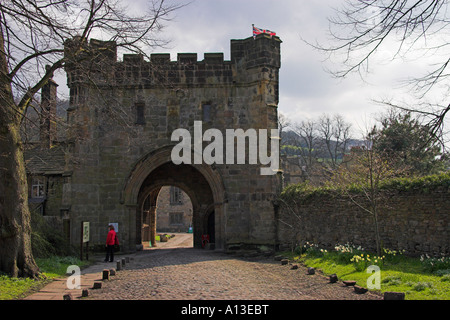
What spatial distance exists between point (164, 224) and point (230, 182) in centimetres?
3494

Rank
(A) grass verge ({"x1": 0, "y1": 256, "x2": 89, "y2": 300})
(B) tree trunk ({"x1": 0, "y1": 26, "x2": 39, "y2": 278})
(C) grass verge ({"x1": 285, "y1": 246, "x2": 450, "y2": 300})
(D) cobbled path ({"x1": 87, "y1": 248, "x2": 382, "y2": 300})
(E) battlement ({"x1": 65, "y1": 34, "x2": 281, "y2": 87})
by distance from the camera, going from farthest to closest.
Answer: (E) battlement ({"x1": 65, "y1": 34, "x2": 281, "y2": 87}), (B) tree trunk ({"x1": 0, "y1": 26, "x2": 39, "y2": 278}), (A) grass verge ({"x1": 0, "y1": 256, "x2": 89, "y2": 300}), (D) cobbled path ({"x1": 87, "y1": 248, "x2": 382, "y2": 300}), (C) grass verge ({"x1": 285, "y1": 246, "x2": 450, "y2": 300})

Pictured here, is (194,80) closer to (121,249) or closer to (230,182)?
(230,182)

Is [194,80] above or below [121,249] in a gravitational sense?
above

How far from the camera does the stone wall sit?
38.3 ft

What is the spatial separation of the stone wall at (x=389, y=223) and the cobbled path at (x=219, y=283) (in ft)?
7.58

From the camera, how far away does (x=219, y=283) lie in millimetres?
10352

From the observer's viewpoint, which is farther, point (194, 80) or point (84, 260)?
point (194, 80)

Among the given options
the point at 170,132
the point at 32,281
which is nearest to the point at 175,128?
the point at 170,132

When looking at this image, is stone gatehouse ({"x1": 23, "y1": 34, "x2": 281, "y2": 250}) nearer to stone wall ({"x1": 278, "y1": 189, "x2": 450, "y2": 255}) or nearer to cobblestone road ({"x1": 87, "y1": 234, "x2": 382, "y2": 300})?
stone wall ({"x1": 278, "y1": 189, "x2": 450, "y2": 255})

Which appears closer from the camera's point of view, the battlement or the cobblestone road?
the cobblestone road

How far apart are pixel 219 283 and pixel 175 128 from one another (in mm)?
9670

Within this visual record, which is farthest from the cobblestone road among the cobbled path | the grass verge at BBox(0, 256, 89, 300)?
the grass verge at BBox(0, 256, 89, 300)

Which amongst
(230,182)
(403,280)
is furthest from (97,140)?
(403,280)
